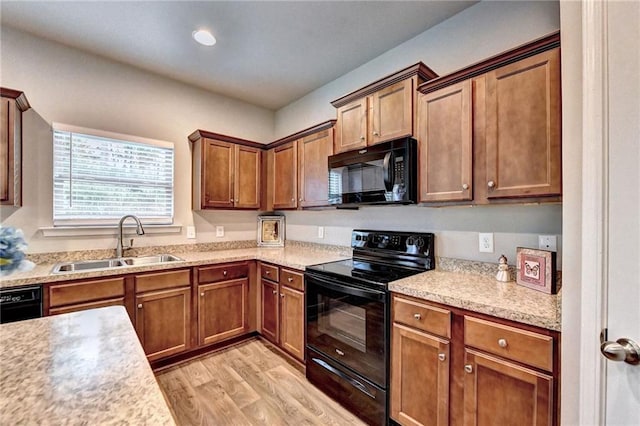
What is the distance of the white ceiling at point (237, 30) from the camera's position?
1.98 meters

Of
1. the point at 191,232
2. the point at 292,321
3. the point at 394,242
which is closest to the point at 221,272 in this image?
the point at 191,232

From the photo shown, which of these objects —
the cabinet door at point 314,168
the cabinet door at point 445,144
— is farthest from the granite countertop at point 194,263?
the cabinet door at point 445,144

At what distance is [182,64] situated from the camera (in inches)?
107

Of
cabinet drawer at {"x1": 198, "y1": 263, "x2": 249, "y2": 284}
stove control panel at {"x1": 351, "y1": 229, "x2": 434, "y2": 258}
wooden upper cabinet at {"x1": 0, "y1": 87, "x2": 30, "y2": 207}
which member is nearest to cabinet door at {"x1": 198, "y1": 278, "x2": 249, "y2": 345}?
cabinet drawer at {"x1": 198, "y1": 263, "x2": 249, "y2": 284}

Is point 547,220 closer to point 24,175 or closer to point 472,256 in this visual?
point 472,256

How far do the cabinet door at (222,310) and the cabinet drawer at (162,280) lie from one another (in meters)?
0.16

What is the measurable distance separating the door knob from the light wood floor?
57.9 inches

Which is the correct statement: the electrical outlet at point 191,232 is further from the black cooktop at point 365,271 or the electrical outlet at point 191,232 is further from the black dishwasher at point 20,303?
the black cooktop at point 365,271

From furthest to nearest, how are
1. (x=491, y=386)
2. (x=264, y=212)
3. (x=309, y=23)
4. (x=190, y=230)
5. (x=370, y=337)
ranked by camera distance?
(x=264, y=212)
(x=190, y=230)
(x=309, y=23)
(x=370, y=337)
(x=491, y=386)

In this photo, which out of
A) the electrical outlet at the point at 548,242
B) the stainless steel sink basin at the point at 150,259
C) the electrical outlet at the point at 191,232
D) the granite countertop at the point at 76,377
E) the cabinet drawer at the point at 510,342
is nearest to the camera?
the granite countertop at the point at 76,377

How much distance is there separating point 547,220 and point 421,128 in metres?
0.90

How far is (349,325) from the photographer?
1948mm

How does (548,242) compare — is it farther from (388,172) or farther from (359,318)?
(359,318)

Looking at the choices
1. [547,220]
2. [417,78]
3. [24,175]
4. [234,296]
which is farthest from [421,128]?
[24,175]
